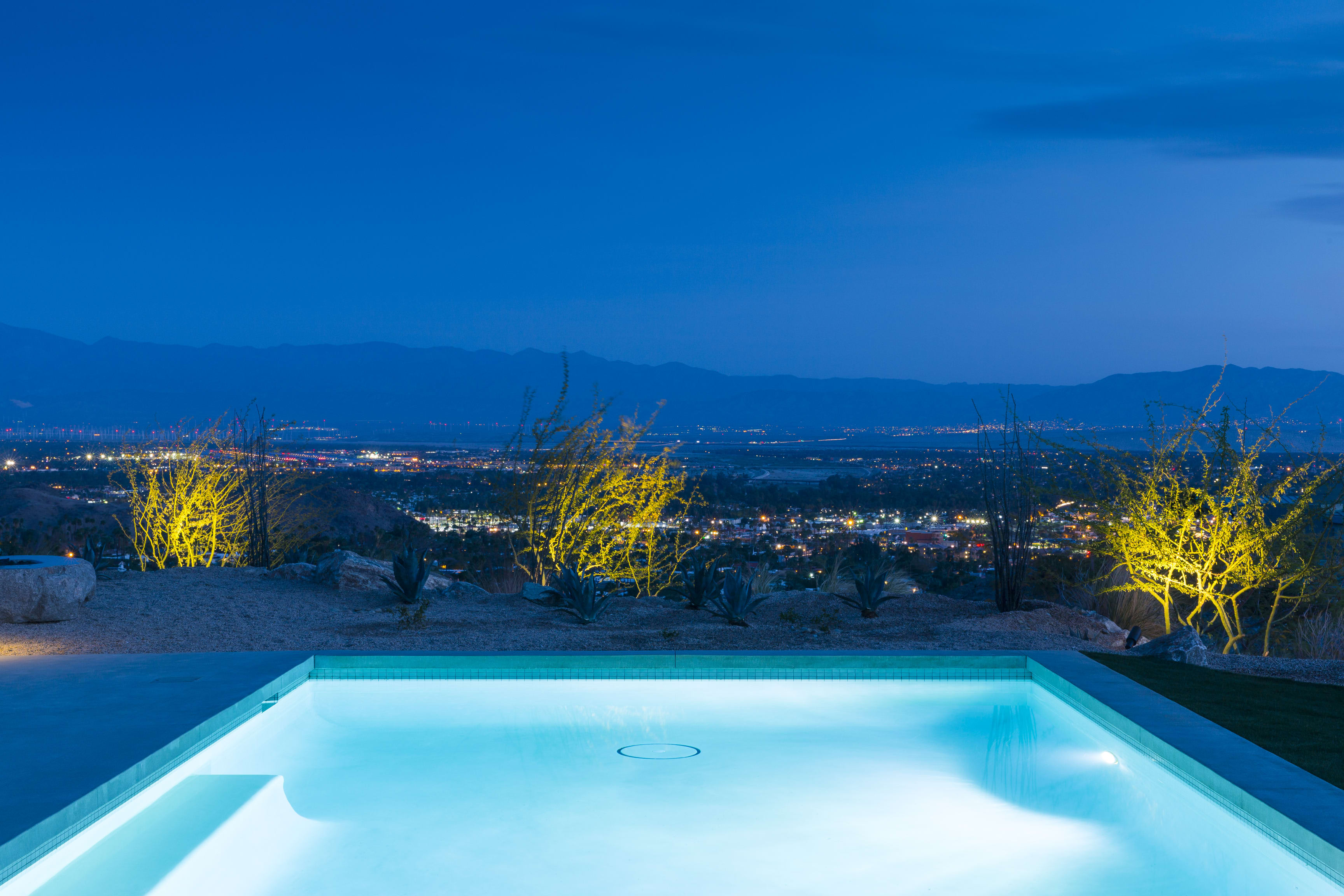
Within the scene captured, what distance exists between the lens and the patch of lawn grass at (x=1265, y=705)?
397 centimetres

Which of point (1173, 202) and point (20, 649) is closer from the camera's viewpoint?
point (20, 649)

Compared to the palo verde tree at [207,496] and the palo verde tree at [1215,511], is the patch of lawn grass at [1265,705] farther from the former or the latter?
the palo verde tree at [207,496]

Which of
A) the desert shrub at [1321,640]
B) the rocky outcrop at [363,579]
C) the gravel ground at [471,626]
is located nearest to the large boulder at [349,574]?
the rocky outcrop at [363,579]

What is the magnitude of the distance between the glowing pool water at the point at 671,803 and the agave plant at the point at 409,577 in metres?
2.40

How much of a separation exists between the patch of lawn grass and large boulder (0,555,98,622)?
6668 millimetres

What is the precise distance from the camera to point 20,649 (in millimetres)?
6340

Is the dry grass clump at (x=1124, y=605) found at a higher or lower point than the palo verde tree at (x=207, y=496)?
lower

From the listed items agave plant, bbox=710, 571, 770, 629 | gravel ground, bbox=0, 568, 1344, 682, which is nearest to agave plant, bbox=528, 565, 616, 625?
gravel ground, bbox=0, 568, 1344, 682

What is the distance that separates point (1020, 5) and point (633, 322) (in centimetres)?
5356

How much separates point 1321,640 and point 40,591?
Answer: 8.58 m

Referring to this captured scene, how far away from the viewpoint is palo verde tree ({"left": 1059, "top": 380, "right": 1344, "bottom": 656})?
713 centimetres

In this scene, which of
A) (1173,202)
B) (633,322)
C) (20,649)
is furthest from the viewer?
(633,322)

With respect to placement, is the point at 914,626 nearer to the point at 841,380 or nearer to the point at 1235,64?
the point at 1235,64

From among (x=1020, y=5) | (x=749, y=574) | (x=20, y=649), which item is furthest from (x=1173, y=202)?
(x=20, y=649)
